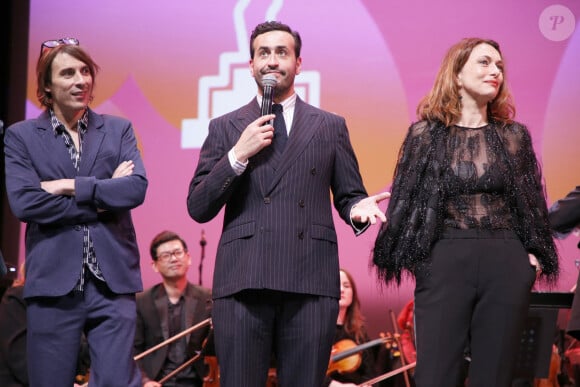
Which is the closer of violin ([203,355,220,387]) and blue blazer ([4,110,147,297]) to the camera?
blue blazer ([4,110,147,297])

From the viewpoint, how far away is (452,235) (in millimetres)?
3340

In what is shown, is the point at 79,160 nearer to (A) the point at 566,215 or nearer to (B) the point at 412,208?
(B) the point at 412,208

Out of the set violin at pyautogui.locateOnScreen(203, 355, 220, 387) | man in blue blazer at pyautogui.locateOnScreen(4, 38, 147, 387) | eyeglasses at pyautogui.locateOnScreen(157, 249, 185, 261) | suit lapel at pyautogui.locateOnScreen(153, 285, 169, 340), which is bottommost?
violin at pyautogui.locateOnScreen(203, 355, 220, 387)

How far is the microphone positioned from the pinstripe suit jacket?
0.17 metres

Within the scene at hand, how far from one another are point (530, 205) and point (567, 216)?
2.74ft

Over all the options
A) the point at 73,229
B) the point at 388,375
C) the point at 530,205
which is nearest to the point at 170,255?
the point at 388,375

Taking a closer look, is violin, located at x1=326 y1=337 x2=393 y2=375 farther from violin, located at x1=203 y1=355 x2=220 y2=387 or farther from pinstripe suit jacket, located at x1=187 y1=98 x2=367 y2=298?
pinstripe suit jacket, located at x1=187 y1=98 x2=367 y2=298

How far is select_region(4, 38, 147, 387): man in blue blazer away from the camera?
341 cm

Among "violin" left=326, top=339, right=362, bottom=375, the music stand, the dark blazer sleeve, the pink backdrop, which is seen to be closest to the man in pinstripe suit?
the dark blazer sleeve

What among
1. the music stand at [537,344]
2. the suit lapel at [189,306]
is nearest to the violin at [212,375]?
the suit lapel at [189,306]

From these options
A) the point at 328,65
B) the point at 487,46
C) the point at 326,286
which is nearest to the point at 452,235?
the point at 326,286

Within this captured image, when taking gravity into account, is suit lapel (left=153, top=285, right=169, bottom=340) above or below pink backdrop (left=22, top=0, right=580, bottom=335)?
below

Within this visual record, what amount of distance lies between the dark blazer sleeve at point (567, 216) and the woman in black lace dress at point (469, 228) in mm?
726

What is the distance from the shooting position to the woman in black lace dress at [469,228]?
10.7ft
